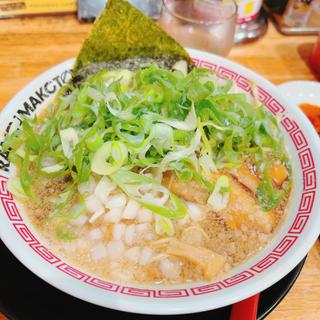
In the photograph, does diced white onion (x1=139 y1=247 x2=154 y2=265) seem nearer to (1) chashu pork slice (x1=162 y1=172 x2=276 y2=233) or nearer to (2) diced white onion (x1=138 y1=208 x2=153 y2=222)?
(2) diced white onion (x1=138 y1=208 x2=153 y2=222)

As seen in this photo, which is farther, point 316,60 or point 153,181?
point 316,60

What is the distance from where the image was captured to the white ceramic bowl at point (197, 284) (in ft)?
3.24

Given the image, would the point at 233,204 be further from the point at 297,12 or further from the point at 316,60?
the point at 297,12

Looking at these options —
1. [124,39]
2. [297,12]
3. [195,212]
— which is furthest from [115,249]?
[297,12]

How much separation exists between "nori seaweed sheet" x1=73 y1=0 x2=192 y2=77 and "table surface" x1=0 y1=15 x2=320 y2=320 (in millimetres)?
474

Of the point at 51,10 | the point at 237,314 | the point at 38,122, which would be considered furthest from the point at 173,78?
the point at 51,10

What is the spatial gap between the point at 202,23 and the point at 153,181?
951mm

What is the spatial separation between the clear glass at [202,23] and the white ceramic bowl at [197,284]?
588mm

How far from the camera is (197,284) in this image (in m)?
1.09

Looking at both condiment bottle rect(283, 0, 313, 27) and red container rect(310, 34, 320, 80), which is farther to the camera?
condiment bottle rect(283, 0, 313, 27)

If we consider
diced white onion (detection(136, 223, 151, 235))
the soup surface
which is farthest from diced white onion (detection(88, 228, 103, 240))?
diced white onion (detection(136, 223, 151, 235))

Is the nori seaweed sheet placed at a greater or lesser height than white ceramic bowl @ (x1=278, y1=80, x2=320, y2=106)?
greater

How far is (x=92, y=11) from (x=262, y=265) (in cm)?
158

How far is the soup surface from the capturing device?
1158 millimetres
